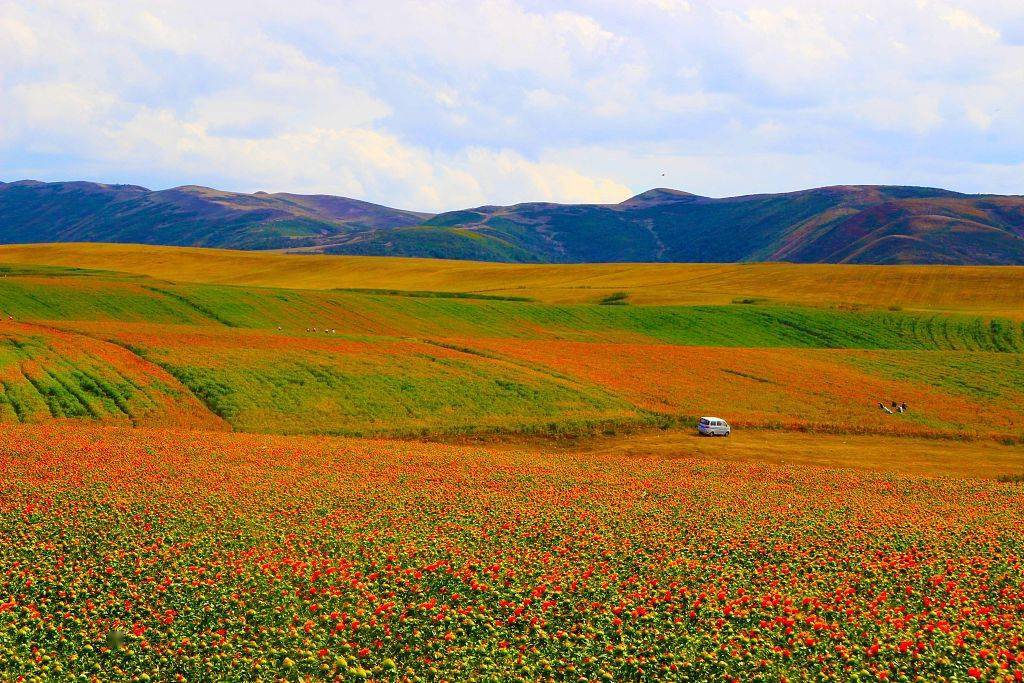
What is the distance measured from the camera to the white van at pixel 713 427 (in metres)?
56.5

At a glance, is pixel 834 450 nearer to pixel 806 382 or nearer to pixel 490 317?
pixel 806 382

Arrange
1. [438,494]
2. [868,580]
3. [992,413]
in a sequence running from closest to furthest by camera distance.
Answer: [868,580] < [438,494] < [992,413]

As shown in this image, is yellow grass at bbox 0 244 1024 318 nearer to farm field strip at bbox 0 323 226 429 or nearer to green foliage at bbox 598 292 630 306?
green foliage at bbox 598 292 630 306

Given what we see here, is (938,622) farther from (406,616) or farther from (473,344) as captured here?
(473,344)

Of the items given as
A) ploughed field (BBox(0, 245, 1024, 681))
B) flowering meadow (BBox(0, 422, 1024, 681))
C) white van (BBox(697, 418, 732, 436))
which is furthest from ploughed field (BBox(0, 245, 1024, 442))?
flowering meadow (BBox(0, 422, 1024, 681))

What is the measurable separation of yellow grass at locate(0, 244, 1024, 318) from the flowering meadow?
99.7 metres

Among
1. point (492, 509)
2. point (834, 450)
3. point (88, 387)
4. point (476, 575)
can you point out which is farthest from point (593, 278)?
point (476, 575)

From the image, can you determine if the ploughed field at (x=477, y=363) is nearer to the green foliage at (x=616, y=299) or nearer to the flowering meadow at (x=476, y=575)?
the green foliage at (x=616, y=299)

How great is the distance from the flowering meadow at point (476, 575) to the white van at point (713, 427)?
17395mm

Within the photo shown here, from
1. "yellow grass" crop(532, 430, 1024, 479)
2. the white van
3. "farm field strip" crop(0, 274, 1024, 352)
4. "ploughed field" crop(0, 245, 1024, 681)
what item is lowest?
"yellow grass" crop(532, 430, 1024, 479)

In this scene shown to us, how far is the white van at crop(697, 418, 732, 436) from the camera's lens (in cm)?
5647

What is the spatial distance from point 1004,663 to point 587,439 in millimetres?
37234

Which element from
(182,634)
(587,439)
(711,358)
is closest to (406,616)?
(182,634)

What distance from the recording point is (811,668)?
18.6 metres
